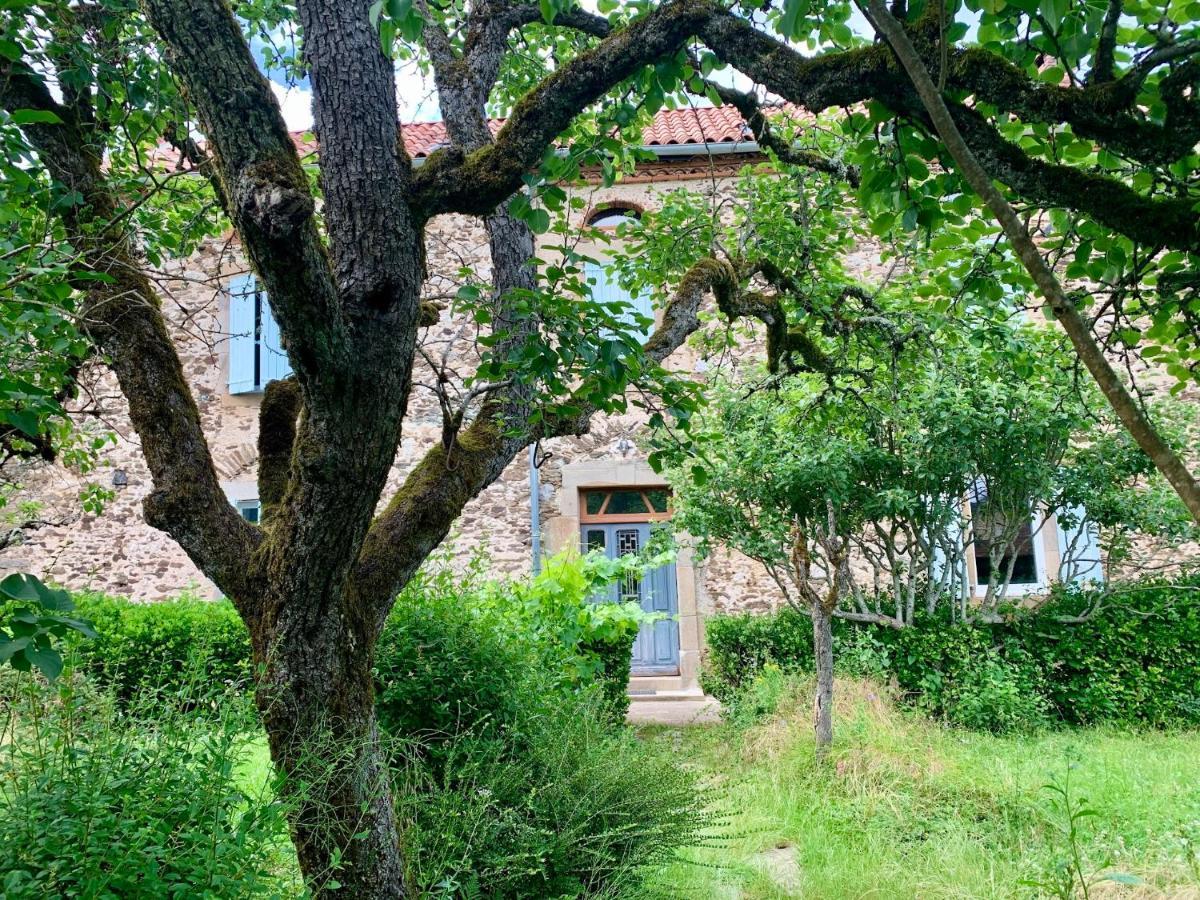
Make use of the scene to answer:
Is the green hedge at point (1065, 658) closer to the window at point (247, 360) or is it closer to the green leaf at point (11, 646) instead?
the window at point (247, 360)

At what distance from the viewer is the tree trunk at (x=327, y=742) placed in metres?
2.60

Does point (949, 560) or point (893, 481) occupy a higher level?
point (893, 481)

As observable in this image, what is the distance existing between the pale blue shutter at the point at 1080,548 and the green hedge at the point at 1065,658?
0.36 metres

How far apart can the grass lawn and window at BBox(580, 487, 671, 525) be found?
3732 mm

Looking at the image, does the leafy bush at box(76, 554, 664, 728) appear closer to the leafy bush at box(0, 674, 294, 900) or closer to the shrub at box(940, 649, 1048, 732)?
the leafy bush at box(0, 674, 294, 900)

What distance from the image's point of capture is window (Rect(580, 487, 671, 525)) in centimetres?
1023

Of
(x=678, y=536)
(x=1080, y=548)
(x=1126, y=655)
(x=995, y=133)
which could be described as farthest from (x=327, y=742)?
(x=1080, y=548)

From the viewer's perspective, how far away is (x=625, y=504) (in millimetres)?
10297

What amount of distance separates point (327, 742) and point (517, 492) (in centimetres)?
739

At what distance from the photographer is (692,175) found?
994 centimetres

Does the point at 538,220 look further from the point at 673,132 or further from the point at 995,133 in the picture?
the point at 673,132

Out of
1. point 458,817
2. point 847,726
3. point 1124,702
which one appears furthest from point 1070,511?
point 458,817

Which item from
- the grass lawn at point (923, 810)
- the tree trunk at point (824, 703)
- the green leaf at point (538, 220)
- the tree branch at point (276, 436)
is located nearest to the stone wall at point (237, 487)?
the tree trunk at point (824, 703)

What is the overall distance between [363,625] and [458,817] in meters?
1.00
